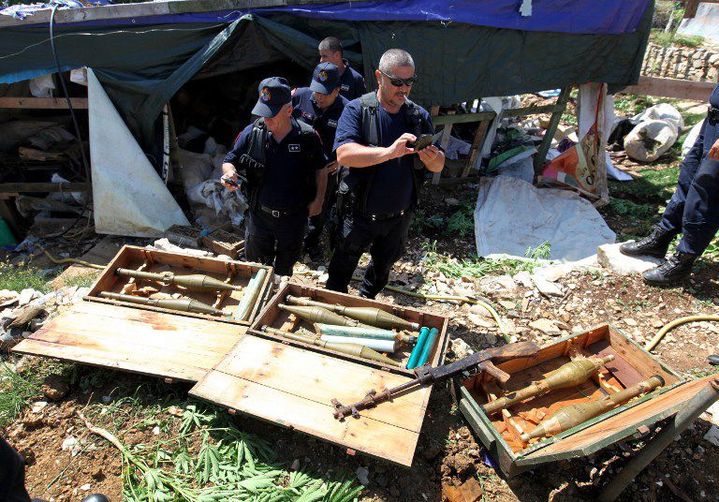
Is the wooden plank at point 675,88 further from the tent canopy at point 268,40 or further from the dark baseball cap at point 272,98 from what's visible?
the dark baseball cap at point 272,98

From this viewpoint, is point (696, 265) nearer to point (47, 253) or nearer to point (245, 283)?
point (245, 283)

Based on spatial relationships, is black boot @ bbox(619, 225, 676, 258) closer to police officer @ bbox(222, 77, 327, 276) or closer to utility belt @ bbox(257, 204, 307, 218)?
police officer @ bbox(222, 77, 327, 276)

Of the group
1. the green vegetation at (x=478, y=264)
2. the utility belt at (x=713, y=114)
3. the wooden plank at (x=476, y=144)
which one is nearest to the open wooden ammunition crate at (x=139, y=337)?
the green vegetation at (x=478, y=264)

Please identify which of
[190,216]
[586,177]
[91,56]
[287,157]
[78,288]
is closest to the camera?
[287,157]

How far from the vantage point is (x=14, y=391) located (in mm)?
3369

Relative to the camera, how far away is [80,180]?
7258 millimetres

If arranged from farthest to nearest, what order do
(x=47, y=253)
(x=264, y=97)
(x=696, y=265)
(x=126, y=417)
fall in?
1. (x=47, y=253)
2. (x=696, y=265)
3. (x=264, y=97)
4. (x=126, y=417)

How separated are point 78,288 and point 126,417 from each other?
2104 mm

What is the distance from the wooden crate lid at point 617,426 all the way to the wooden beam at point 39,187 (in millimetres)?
7411

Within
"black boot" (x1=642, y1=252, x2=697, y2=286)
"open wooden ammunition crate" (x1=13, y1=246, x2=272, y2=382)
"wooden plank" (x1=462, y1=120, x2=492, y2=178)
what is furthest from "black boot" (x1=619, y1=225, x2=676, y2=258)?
"open wooden ammunition crate" (x1=13, y1=246, x2=272, y2=382)

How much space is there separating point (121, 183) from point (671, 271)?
7403mm

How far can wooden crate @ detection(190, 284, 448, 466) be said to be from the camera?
2.66 m

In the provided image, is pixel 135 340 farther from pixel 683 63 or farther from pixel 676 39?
pixel 676 39

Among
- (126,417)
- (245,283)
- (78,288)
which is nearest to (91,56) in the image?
(78,288)
